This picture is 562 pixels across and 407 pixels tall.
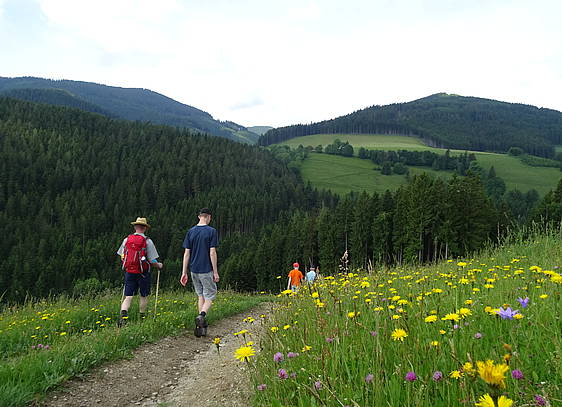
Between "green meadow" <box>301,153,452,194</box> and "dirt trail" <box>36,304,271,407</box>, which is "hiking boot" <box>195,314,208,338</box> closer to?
"dirt trail" <box>36,304,271,407</box>

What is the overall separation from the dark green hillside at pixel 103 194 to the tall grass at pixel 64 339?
6335 cm

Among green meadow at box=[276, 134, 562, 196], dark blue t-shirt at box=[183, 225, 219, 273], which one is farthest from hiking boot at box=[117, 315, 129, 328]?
green meadow at box=[276, 134, 562, 196]

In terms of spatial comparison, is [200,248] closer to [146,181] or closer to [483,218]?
[483,218]

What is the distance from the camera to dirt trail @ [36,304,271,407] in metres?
4.00

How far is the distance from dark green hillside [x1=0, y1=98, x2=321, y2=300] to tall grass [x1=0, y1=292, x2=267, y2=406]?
63347mm

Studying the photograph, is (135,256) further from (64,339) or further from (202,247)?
(64,339)

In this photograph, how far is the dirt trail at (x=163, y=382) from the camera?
4.00 metres

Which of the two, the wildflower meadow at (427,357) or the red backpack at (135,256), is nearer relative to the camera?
the wildflower meadow at (427,357)

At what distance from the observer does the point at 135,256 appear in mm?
8086

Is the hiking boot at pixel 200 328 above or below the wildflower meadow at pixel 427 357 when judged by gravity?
below

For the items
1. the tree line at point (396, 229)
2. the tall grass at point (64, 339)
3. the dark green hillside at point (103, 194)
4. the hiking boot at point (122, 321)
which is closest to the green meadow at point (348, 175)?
the dark green hillside at point (103, 194)

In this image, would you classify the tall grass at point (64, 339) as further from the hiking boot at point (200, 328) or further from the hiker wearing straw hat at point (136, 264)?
the hiker wearing straw hat at point (136, 264)

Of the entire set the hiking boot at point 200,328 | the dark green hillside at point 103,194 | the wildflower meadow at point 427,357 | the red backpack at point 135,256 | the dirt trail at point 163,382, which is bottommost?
the dark green hillside at point 103,194

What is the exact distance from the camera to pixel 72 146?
172 metres
